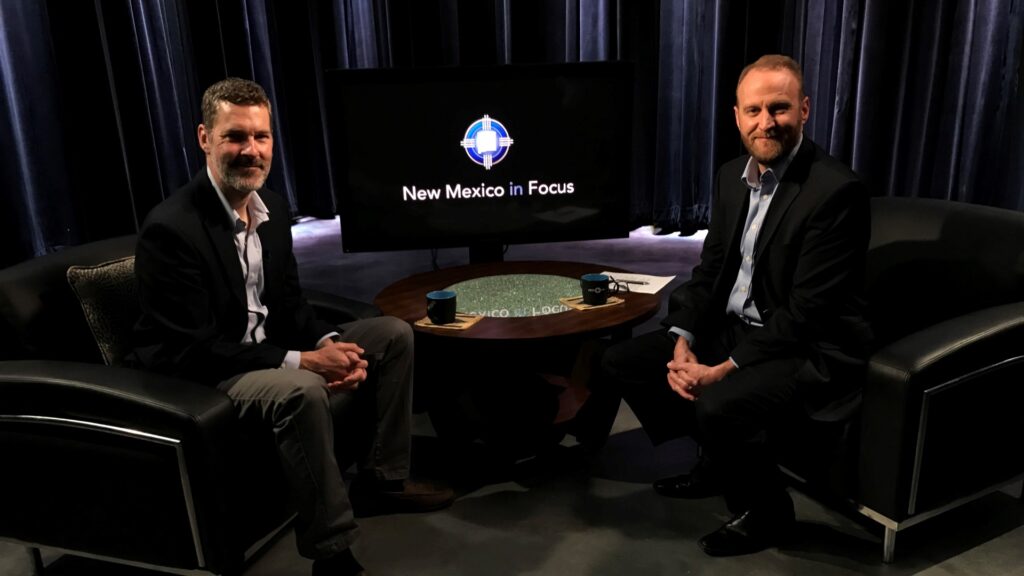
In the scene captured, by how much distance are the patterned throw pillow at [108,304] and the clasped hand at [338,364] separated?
437mm

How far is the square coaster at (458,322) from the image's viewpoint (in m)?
2.06

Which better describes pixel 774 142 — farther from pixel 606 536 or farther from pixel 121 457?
pixel 121 457

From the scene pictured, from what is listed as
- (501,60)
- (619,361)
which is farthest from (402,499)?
(501,60)

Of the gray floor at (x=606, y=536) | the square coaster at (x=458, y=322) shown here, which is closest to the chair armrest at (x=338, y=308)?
the square coaster at (x=458, y=322)

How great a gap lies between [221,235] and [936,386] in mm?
1628

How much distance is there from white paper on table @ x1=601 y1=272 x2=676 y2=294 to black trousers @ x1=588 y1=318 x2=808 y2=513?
0.82ft

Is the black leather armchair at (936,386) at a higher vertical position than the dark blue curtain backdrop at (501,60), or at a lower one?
lower

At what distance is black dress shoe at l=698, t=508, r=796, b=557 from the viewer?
194 cm

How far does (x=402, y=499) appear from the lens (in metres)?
2.15

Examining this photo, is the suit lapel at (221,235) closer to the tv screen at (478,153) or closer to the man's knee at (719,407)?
the tv screen at (478,153)

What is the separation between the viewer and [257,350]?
6.04ft

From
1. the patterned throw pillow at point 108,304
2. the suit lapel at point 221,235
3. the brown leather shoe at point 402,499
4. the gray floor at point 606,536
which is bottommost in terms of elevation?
the gray floor at point 606,536

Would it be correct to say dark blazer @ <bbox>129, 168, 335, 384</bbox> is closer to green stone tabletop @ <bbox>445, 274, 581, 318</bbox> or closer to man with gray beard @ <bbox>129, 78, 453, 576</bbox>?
man with gray beard @ <bbox>129, 78, 453, 576</bbox>

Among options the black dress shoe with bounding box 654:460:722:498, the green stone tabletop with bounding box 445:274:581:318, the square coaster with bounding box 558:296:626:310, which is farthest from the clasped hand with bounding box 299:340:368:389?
the black dress shoe with bounding box 654:460:722:498
